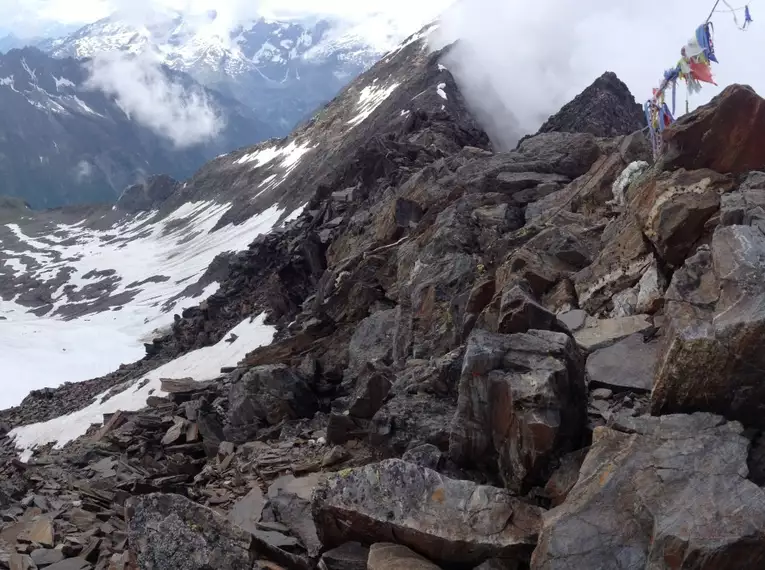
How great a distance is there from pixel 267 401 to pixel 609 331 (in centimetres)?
1147

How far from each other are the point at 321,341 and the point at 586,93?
38.1m

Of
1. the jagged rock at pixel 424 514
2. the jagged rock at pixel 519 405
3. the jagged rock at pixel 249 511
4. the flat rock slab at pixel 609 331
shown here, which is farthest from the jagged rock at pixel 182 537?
the flat rock slab at pixel 609 331

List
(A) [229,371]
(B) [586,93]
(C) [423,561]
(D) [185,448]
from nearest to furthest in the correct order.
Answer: (C) [423,561]
(D) [185,448]
(A) [229,371]
(B) [586,93]

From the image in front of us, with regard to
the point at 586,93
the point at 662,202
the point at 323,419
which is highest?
the point at 586,93

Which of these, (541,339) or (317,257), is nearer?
(541,339)

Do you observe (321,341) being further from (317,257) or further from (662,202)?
(662,202)

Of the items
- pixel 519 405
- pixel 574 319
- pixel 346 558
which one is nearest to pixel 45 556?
pixel 346 558

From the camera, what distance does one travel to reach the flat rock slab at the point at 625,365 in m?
9.34

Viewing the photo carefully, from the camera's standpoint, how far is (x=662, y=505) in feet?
20.2

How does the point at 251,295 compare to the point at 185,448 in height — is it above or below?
above

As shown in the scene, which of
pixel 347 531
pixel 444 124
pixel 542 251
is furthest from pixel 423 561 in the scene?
pixel 444 124

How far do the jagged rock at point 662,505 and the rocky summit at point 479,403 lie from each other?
0.02 m

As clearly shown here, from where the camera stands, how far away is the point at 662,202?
42.5ft

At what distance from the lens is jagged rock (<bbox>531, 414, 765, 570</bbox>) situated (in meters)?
5.45
